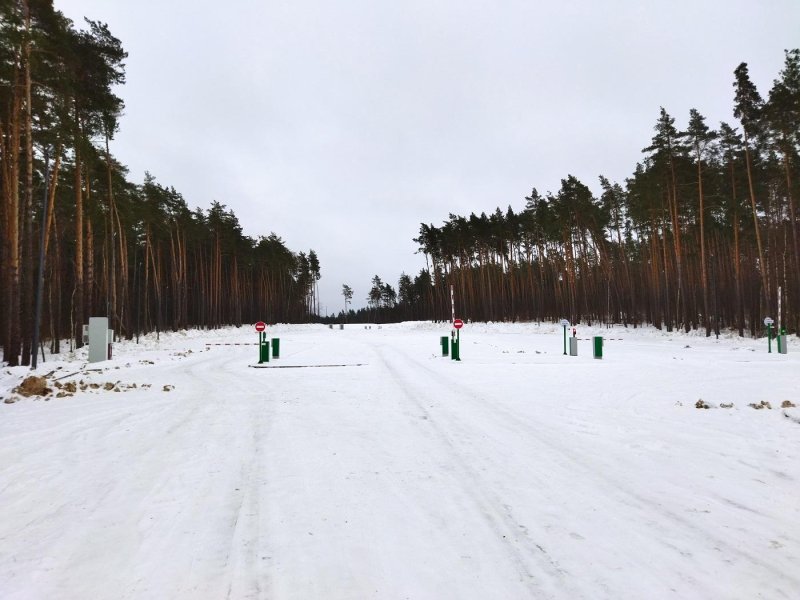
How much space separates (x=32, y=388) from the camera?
29.5ft

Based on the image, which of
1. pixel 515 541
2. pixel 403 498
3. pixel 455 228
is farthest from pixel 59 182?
pixel 455 228

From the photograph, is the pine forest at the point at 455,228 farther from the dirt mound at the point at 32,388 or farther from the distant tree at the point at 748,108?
the dirt mound at the point at 32,388

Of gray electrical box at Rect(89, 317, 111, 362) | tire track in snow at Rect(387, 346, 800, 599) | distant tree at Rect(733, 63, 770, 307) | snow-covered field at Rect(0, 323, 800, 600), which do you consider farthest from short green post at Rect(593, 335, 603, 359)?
gray electrical box at Rect(89, 317, 111, 362)

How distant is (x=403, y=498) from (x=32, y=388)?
967 centimetres

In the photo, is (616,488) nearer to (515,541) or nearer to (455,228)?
(515,541)

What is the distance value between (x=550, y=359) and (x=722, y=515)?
1184 cm

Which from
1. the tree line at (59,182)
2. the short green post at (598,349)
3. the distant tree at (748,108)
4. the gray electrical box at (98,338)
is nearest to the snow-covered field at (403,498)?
the short green post at (598,349)

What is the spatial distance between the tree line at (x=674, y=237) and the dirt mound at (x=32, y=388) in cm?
3025

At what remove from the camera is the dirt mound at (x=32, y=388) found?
887 cm

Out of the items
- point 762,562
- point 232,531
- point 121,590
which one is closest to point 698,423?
point 762,562

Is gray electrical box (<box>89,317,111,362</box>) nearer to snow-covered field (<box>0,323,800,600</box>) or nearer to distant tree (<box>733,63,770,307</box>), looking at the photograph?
snow-covered field (<box>0,323,800,600</box>)

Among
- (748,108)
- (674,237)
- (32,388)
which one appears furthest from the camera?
(674,237)

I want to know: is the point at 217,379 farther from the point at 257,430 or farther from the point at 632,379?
the point at 632,379

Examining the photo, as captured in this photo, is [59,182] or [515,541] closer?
[515,541]
